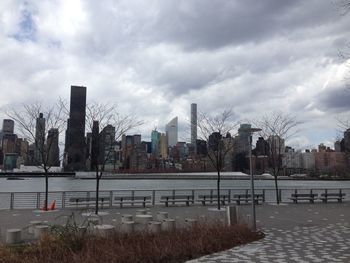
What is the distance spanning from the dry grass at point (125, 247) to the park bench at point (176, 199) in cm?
1217

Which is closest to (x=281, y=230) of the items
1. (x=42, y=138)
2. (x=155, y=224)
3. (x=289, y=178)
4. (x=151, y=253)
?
(x=155, y=224)

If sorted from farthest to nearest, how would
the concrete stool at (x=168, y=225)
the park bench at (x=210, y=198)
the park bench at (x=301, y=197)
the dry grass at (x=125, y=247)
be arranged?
the park bench at (x=301, y=197) → the park bench at (x=210, y=198) → the concrete stool at (x=168, y=225) → the dry grass at (x=125, y=247)

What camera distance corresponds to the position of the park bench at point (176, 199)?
74.8ft

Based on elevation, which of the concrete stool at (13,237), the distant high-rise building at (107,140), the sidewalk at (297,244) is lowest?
the sidewalk at (297,244)

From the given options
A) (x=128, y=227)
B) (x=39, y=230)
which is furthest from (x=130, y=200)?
(x=39, y=230)

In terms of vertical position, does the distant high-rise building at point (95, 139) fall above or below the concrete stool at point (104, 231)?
above

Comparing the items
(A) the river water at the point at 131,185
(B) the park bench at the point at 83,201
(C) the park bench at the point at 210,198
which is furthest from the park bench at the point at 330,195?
(A) the river water at the point at 131,185

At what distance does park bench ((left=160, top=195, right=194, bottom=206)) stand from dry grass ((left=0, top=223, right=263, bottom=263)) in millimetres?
12173

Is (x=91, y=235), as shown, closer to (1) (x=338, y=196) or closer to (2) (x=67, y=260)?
(2) (x=67, y=260)

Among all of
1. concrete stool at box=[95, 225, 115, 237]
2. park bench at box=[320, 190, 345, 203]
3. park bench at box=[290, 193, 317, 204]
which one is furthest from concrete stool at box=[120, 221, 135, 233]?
park bench at box=[320, 190, 345, 203]

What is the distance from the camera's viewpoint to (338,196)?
28.1 metres

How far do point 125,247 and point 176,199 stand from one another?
1535 cm

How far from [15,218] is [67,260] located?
398 inches

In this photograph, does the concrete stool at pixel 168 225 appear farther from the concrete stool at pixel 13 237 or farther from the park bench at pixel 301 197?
the park bench at pixel 301 197
